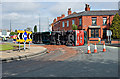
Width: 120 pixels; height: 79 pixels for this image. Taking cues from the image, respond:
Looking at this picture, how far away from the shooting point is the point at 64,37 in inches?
864

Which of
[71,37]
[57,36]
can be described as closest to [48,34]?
[57,36]

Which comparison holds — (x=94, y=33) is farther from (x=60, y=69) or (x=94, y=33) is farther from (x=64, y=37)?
(x=60, y=69)

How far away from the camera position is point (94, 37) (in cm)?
3212

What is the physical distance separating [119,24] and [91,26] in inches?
253

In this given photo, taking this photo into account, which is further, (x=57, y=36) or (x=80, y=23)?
(x=80, y=23)

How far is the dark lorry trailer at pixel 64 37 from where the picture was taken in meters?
20.7

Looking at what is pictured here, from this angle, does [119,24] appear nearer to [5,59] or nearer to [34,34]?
[34,34]

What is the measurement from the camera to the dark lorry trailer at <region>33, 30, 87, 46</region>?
20678 mm

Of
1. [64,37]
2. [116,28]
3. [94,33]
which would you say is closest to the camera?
[64,37]

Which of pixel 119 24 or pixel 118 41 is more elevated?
pixel 119 24

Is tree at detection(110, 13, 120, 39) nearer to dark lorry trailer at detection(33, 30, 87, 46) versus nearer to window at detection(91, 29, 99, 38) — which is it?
window at detection(91, 29, 99, 38)

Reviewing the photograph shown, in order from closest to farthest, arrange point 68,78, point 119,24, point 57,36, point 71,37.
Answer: point 68,78
point 71,37
point 57,36
point 119,24

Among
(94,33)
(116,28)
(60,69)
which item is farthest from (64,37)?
(60,69)

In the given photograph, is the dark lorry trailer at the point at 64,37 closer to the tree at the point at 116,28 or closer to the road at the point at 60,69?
the tree at the point at 116,28
